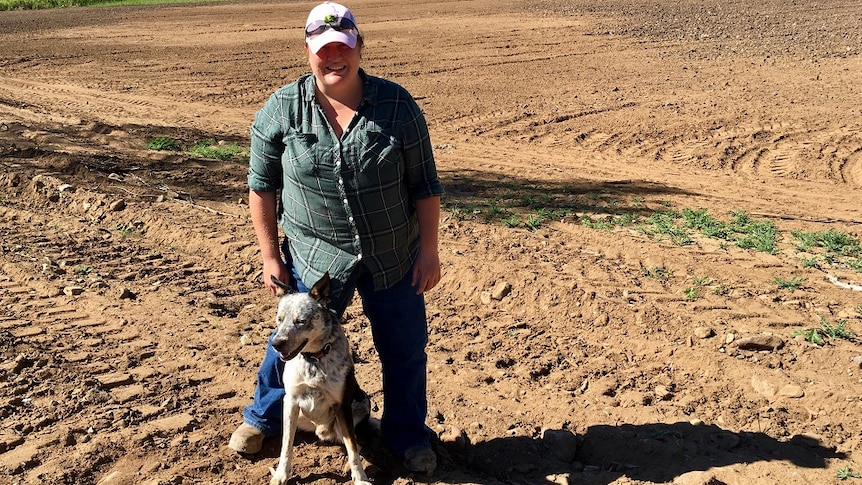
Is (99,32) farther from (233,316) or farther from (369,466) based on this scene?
(369,466)

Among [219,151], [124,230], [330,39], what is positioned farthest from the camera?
[219,151]

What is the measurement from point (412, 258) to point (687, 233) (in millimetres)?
4210

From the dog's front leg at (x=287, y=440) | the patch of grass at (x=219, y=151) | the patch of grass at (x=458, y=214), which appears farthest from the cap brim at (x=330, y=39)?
the patch of grass at (x=219, y=151)

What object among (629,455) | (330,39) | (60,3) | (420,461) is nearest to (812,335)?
→ (629,455)

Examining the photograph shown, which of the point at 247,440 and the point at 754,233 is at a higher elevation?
the point at 247,440

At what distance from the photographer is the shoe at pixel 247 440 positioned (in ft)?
12.7

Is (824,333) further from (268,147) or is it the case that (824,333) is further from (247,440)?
(268,147)

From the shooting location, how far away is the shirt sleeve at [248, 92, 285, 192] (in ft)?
10.8

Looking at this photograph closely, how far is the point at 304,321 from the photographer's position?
3.31 meters

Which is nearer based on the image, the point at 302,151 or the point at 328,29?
the point at 328,29

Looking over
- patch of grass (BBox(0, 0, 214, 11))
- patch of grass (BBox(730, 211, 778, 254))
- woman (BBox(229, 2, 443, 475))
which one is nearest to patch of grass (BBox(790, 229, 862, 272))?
patch of grass (BBox(730, 211, 778, 254))

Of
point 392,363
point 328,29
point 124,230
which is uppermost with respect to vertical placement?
point 328,29

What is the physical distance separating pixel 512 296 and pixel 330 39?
317 centimetres

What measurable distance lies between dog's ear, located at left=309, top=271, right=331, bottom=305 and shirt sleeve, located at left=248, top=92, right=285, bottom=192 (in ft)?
1.53
